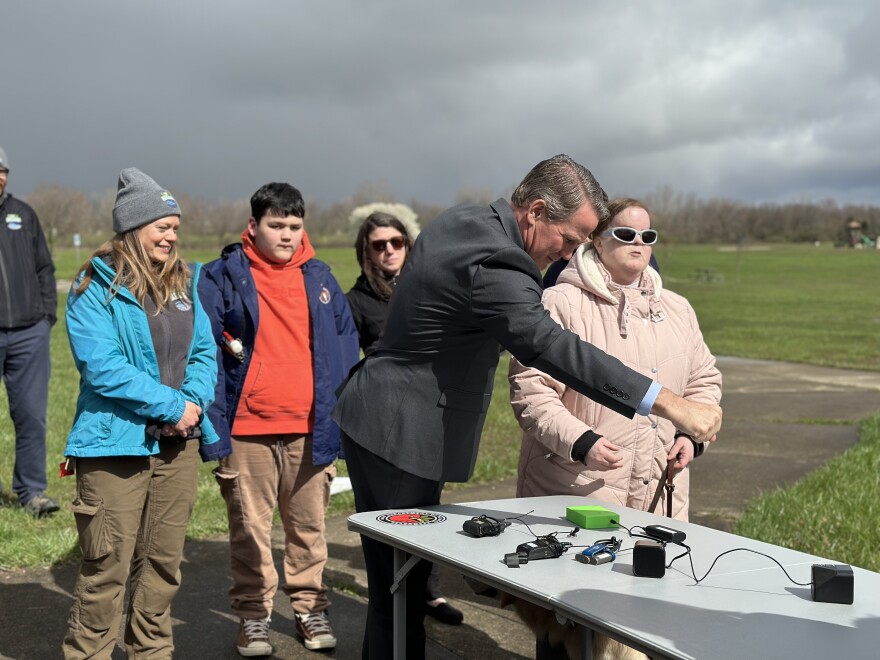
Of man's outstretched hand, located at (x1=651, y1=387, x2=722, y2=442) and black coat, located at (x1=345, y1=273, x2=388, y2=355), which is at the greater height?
black coat, located at (x1=345, y1=273, x2=388, y2=355)

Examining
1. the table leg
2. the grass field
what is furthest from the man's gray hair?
the grass field

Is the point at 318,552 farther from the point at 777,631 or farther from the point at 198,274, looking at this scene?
the point at 777,631

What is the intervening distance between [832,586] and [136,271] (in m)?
2.78

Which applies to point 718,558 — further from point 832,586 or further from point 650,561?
point 832,586

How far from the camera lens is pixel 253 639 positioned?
445 centimetres

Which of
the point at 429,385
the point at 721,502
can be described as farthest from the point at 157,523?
the point at 721,502

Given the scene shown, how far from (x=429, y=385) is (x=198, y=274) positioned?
1545 mm

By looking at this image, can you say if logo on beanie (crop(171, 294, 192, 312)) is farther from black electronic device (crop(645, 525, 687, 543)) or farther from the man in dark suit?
black electronic device (crop(645, 525, 687, 543))

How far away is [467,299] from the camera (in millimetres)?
3193

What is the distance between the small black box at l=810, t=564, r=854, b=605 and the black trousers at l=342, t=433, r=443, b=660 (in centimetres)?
130

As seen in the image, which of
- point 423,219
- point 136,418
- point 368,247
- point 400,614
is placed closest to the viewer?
point 400,614

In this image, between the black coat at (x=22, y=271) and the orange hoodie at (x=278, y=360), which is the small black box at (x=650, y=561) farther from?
the black coat at (x=22, y=271)

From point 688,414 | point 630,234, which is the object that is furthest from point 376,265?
point 688,414

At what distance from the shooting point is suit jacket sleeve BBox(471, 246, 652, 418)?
312 centimetres
